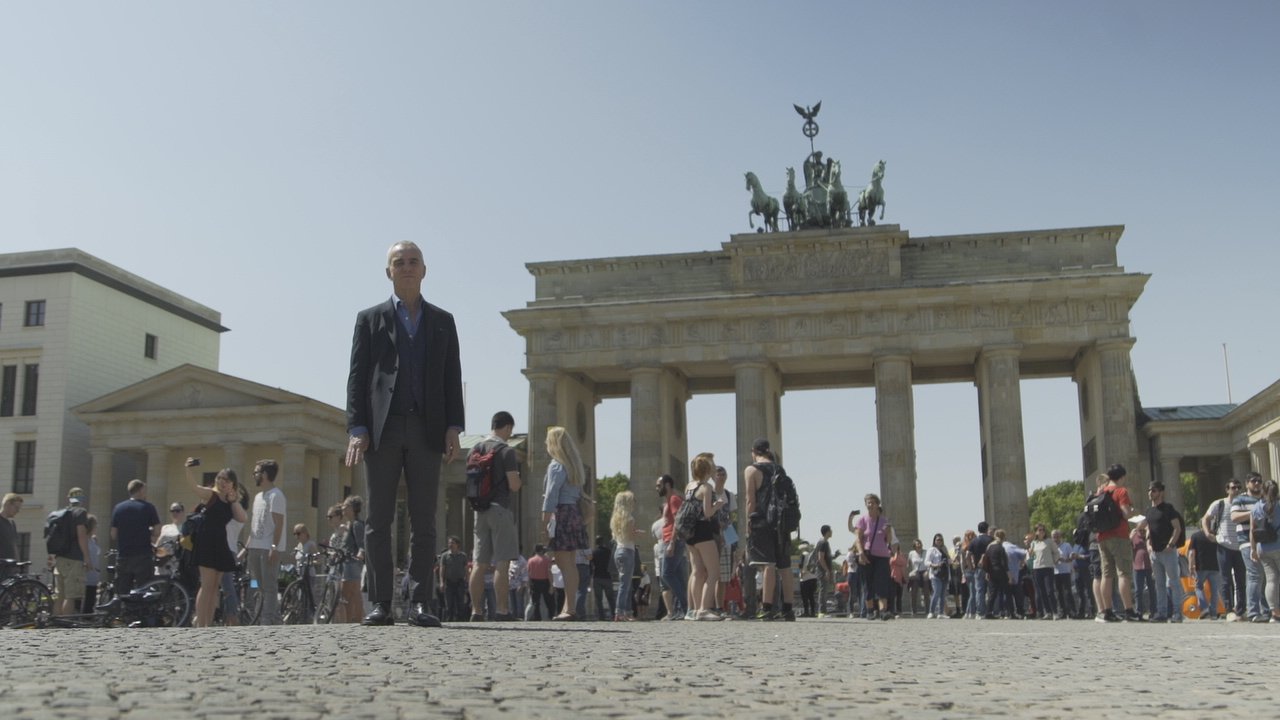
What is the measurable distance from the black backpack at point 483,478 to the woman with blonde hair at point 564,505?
1.21 m

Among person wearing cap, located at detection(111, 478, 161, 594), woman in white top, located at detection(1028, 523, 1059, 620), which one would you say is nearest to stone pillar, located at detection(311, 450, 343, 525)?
woman in white top, located at detection(1028, 523, 1059, 620)

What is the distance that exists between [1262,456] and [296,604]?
40.1 m

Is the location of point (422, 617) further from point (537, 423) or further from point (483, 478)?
point (537, 423)

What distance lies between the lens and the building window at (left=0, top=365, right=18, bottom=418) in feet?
181

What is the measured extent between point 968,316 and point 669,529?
1346 inches

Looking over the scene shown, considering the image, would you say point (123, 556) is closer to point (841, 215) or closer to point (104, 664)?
point (104, 664)

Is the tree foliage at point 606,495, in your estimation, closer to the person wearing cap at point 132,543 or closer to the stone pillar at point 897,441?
the stone pillar at point 897,441

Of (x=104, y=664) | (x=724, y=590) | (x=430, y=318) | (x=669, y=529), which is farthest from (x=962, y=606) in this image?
(x=104, y=664)

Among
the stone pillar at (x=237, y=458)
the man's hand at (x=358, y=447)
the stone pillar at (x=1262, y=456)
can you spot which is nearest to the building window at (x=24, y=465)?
the stone pillar at (x=237, y=458)

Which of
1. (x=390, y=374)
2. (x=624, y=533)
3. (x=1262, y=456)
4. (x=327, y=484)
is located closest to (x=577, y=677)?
(x=390, y=374)

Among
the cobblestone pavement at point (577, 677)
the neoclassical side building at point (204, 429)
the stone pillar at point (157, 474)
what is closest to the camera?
the cobblestone pavement at point (577, 677)

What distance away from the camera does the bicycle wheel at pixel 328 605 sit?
16.1 metres

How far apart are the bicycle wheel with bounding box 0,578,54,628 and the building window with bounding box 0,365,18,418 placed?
148 feet

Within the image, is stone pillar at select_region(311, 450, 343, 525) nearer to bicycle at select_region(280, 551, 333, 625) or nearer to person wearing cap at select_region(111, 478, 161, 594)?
bicycle at select_region(280, 551, 333, 625)
